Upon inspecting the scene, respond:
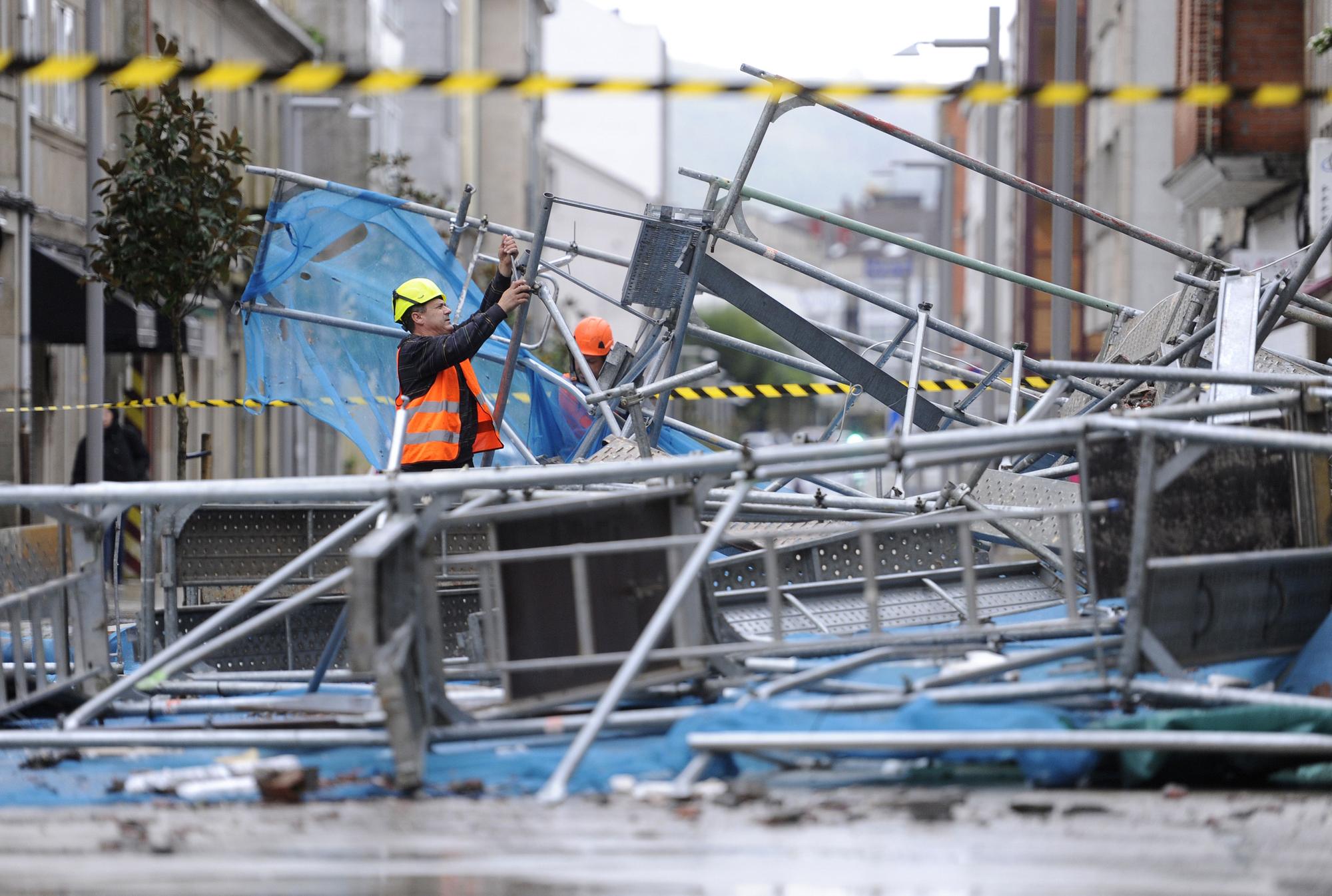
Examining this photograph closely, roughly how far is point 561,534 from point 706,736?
3.12 feet

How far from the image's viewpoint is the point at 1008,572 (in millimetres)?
8586

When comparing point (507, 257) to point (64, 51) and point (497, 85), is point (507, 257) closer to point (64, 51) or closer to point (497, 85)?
point (497, 85)

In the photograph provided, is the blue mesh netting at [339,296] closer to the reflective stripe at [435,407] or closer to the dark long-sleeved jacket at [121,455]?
the reflective stripe at [435,407]

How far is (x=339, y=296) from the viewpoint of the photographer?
1030 cm

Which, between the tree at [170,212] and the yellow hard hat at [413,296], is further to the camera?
the tree at [170,212]

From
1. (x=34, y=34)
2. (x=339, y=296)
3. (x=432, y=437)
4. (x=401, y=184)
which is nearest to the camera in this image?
(x=432, y=437)

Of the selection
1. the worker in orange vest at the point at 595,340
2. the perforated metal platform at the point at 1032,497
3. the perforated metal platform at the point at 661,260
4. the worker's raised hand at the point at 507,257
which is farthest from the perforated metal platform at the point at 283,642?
the worker in orange vest at the point at 595,340

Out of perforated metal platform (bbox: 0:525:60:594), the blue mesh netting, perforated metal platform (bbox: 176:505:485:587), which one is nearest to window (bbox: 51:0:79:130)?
the blue mesh netting

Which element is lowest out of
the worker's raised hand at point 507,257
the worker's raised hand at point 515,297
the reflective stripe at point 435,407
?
the reflective stripe at point 435,407

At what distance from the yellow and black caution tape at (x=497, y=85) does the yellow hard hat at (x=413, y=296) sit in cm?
244

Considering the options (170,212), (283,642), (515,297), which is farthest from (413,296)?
(170,212)

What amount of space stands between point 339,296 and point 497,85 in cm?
416

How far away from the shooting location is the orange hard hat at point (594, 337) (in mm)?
12141

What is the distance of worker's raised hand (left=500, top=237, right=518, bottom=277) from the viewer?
8.58 metres
